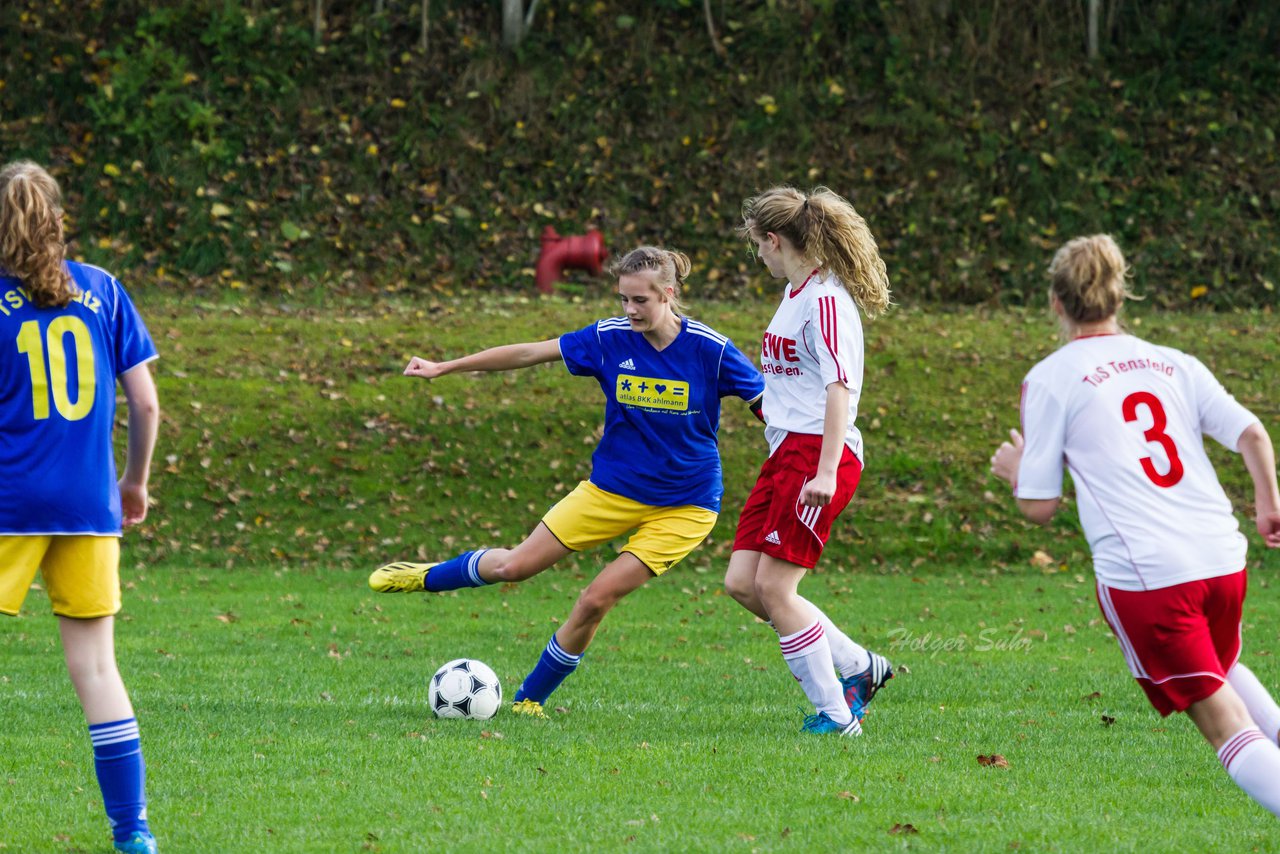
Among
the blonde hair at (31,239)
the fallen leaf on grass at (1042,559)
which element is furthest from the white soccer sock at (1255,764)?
the fallen leaf on grass at (1042,559)

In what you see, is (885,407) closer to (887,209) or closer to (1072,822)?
(887,209)

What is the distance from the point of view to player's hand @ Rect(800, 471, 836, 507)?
19.8ft

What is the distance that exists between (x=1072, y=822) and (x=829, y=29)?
72.6 ft

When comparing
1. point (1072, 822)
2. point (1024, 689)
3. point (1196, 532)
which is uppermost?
point (1196, 532)

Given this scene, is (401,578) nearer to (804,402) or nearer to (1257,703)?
(804,402)

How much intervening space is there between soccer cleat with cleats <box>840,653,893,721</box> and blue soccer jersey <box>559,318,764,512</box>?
1126 mm

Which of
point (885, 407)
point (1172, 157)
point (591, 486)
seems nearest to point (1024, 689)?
point (591, 486)

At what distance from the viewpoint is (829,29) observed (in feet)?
83.5

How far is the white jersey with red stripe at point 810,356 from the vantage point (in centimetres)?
624

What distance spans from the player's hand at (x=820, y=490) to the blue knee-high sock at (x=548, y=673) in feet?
5.24

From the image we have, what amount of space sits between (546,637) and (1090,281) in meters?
6.68

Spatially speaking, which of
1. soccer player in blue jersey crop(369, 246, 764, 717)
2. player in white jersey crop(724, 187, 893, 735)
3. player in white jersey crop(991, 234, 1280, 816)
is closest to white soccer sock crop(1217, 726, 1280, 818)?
player in white jersey crop(991, 234, 1280, 816)

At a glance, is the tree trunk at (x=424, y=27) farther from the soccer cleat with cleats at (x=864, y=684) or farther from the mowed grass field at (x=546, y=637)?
the soccer cleat with cleats at (x=864, y=684)

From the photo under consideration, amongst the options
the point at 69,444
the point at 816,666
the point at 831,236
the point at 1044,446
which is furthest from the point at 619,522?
the point at 69,444
